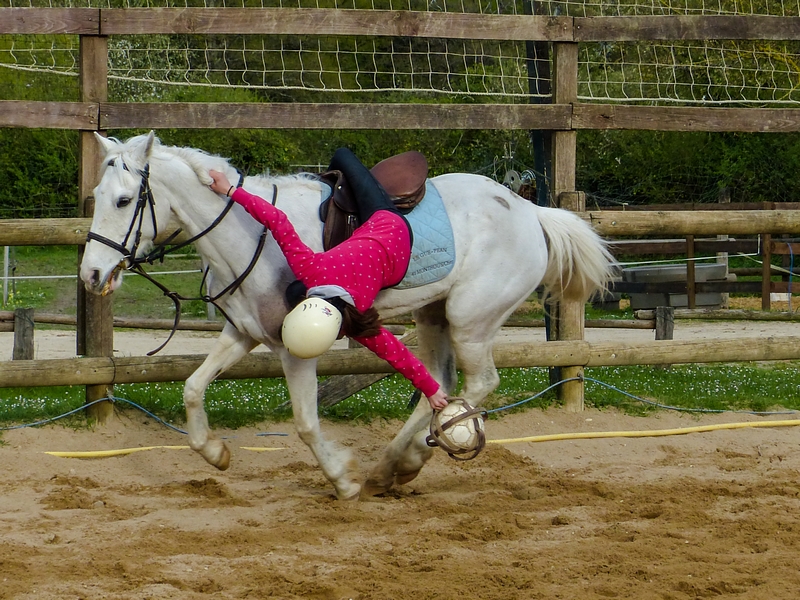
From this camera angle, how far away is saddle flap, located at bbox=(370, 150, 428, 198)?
16.9ft

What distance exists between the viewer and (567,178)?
6918mm

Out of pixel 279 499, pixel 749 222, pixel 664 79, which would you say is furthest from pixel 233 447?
pixel 664 79

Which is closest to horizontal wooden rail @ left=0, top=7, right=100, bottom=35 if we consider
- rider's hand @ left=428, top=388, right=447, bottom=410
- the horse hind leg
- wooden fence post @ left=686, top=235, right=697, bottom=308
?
the horse hind leg

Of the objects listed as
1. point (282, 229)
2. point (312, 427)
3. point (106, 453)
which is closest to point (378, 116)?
point (282, 229)

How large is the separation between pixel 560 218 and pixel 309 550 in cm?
266

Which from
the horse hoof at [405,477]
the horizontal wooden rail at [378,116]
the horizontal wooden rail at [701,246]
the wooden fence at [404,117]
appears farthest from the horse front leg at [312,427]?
the horizontal wooden rail at [701,246]

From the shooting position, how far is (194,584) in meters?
3.51

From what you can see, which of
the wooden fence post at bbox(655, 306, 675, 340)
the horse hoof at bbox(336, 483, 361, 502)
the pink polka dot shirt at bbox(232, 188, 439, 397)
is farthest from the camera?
the wooden fence post at bbox(655, 306, 675, 340)

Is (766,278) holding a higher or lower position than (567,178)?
lower

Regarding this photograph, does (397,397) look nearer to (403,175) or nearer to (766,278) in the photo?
(403,175)

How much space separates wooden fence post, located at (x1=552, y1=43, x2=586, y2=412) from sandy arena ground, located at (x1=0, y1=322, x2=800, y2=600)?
290mm

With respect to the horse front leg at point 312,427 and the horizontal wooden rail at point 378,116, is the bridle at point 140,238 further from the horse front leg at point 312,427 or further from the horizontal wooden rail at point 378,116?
the horizontal wooden rail at point 378,116

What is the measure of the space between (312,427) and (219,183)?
132 centimetres

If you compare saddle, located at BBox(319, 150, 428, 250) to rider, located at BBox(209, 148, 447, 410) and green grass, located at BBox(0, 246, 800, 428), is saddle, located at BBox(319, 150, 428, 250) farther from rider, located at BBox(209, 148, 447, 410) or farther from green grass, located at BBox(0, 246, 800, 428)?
green grass, located at BBox(0, 246, 800, 428)
